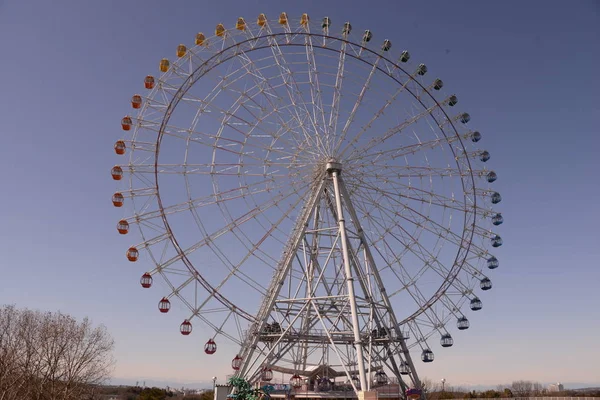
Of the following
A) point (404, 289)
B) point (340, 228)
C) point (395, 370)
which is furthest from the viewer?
point (404, 289)

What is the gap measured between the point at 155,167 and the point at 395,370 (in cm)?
2233

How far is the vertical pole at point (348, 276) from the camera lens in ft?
97.7

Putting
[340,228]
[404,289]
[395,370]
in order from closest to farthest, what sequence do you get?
[340,228] < [395,370] < [404,289]

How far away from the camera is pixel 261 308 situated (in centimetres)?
3750

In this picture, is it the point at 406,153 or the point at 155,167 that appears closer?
the point at 155,167

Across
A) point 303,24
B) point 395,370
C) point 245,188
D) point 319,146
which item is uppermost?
point 303,24

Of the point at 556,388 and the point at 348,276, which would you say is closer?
the point at 348,276

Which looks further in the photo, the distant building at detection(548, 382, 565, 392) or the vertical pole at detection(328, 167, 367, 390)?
the distant building at detection(548, 382, 565, 392)

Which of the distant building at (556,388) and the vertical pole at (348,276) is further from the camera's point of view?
the distant building at (556,388)

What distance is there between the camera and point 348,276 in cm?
3297

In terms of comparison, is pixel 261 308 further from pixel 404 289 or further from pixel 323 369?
pixel 404 289

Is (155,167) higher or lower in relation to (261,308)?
higher

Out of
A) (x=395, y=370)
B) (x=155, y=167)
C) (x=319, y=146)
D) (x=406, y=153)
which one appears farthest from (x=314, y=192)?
(x=395, y=370)

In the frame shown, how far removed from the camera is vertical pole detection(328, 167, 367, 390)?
29788mm
